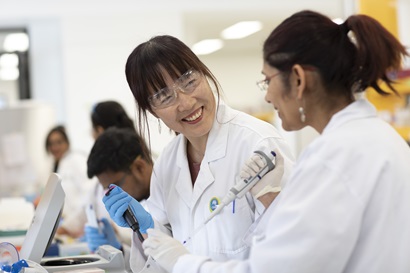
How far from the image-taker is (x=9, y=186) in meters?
6.78

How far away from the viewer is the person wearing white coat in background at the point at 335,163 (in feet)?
4.14

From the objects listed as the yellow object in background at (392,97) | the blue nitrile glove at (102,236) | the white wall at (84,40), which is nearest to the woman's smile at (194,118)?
the blue nitrile glove at (102,236)

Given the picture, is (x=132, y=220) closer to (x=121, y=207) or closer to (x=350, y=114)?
(x=121, y=207)

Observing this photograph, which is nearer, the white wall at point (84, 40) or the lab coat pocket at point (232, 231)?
the lab coat pocket at point (232, 231)

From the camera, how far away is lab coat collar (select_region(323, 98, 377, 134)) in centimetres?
138

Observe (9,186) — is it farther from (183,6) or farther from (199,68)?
(199,68)

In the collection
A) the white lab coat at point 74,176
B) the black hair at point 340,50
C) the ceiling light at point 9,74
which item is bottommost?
the white lab coat at point 74,176

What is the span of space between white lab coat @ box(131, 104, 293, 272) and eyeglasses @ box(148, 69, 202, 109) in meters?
0.16

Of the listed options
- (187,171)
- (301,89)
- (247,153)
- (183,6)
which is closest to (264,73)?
(301,89)

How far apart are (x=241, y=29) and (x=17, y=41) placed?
319 centimetres

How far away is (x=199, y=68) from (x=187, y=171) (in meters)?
0.35

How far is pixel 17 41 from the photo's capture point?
818 centimetres

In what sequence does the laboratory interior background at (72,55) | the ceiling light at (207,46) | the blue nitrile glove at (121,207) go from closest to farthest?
the blue nitrile glove at (121,207), the laboratory interior background at (72,55), the ceiling light at (207,46)

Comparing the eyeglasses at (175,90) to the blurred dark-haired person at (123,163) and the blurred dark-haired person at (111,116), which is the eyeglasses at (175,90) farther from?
the blurred dark-haired person at (111,116)
